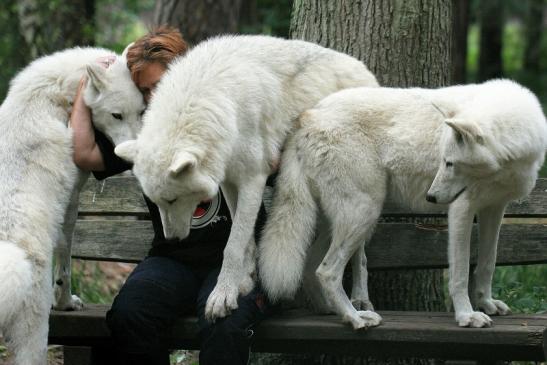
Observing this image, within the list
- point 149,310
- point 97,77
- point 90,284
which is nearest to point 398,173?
point 149,310

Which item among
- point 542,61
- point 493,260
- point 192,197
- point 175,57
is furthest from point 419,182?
point 542,61

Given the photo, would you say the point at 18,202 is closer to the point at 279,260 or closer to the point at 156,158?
the point at 156,158

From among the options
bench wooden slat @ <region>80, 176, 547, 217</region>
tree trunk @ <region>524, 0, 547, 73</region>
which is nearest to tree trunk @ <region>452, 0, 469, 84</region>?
tree trunk @ <region>524, 0, 547, 73</region>

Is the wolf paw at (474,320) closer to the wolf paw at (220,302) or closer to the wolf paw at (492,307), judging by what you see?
the wolf paw at (492,307)

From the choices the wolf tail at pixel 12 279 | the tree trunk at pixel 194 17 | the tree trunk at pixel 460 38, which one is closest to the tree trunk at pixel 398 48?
the wolf tail at pixel 12 279

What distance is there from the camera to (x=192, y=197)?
4.18 m

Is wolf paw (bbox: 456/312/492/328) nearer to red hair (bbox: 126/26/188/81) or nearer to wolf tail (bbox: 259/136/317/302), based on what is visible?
wolf tail (bbox: 259/136/317/302)

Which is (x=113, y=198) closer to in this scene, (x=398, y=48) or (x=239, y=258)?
(x=239, y=258)

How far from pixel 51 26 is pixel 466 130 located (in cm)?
726

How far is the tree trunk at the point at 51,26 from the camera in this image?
977 centimetres

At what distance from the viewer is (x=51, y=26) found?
9914 mm

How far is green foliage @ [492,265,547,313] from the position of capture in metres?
5.39

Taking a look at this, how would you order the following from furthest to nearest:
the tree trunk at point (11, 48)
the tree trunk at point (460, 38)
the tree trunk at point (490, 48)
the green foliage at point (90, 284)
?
the tree trunk at point (490, 48) → the tree trunk at point (460, 38) → the tree trunk at point (11, 48) → the green foliage at point (90, 284)

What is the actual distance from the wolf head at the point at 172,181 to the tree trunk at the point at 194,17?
5761 millimetres
